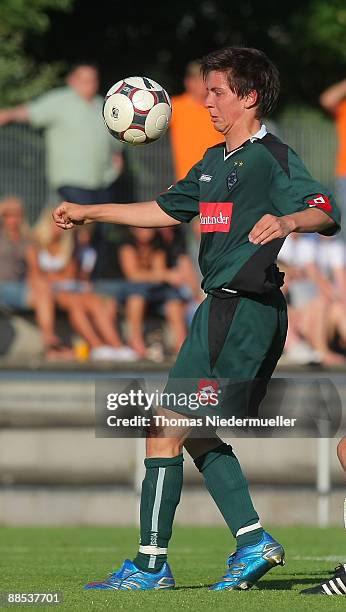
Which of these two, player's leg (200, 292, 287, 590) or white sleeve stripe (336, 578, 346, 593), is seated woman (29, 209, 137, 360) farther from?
white sleeve stripe (336, 578, 346, 593)

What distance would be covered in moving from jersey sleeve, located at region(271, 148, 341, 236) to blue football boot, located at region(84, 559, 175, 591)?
5.80ft

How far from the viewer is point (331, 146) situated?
1656 cm

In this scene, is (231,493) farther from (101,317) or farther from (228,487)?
(101,317)

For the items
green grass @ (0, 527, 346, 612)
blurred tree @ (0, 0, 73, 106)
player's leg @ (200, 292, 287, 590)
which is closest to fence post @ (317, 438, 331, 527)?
green grass @ (0, 527, 346, 612)

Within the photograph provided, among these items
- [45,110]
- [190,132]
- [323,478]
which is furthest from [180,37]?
[323,478]

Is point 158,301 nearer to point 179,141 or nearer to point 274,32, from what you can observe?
point 179,141

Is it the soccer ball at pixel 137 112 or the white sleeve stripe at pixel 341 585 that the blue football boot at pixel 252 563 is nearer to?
the white sleeve stripe at pixel 341 585

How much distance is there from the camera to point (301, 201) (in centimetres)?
664

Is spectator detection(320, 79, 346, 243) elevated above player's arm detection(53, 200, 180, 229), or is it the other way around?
spectator detection(320, 79, 346, 243)

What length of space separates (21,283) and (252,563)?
9.04 m

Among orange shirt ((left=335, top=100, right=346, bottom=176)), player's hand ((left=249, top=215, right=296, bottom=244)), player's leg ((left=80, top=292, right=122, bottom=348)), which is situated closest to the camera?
player's hand ((left=249, top=215, right=296, bottom=244))

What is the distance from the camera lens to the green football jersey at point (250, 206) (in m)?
6.68

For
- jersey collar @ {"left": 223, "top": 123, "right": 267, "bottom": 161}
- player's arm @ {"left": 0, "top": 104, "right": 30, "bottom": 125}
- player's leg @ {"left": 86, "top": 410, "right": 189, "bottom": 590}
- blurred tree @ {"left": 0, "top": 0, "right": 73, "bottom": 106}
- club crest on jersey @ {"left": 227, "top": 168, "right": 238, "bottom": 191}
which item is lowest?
player's leg @ {"left": 86, "top": 410, "right": 189, "bottom": 590}

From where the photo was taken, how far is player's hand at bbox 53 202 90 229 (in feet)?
23.0
